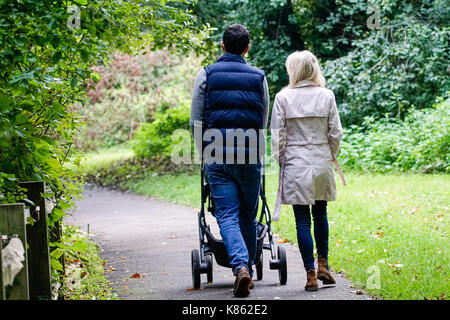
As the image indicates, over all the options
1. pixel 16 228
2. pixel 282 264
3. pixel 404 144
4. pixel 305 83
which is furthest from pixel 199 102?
pixel 404 144

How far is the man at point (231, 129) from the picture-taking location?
4.95 meters

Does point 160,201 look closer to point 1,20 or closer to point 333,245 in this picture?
point 333,245

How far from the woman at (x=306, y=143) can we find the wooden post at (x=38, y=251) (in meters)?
1.84

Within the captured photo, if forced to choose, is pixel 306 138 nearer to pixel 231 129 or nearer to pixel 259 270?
pixel 231 129

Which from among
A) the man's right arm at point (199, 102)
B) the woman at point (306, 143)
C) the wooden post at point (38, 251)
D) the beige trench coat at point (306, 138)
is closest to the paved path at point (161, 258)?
the woman at point (306, 143)

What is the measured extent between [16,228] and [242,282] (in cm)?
184

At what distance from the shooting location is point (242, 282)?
471 centimetres

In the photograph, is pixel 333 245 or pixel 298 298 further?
pixel 333 245

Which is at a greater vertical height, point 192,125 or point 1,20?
point 1,20

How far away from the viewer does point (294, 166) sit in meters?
5.19

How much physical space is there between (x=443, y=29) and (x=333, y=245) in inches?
347

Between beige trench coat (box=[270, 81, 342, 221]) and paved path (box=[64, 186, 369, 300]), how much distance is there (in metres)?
0.74

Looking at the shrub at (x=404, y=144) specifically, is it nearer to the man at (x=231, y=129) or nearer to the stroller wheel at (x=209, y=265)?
the stroller wheel at (x=209, y=265)
